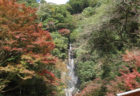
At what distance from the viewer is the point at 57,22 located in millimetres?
18859

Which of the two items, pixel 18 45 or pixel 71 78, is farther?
pixel 71 78

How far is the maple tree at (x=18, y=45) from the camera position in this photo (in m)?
4.94

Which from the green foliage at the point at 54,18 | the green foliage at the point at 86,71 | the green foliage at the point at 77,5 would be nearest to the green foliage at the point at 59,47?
the green foliage at the point at 54,18

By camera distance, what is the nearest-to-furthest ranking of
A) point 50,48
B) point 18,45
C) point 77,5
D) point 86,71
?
point 18,45 → point 50,48 → point 86,71 → point 77,5

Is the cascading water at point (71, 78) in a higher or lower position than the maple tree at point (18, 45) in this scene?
lower

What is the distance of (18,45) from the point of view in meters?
5.32

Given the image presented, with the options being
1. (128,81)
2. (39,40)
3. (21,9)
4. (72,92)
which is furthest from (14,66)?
(72,92)

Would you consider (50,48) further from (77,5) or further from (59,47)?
(77,5)

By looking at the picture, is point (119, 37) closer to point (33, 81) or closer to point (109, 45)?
point (109, 45)

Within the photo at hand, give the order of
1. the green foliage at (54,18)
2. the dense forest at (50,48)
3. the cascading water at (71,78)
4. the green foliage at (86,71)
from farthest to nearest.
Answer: the green foliage at (54,18)
the cascading water at (71,78)
the green foliage at (86,71)
the dense forest at (50,48)

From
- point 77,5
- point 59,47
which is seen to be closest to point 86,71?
point 59,47

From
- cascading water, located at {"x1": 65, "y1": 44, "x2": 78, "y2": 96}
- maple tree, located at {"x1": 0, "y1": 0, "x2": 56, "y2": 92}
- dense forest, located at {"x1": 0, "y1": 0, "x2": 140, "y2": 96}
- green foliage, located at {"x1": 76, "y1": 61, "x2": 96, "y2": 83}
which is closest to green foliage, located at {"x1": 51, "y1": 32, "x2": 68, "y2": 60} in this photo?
cascading water, located at {"x1": 65, "y1": 44, "x2": 78, "y2": 96}

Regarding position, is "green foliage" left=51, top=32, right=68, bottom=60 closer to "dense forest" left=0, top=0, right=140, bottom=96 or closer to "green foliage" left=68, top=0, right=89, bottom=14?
"dense forest" left=0, top=0, right=140, bottom=96

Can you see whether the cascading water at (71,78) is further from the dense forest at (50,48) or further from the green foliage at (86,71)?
the dense forest at (50,48)
